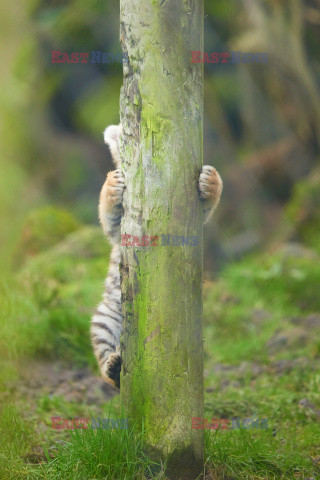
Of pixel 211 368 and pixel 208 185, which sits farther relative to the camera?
pixel 211 368

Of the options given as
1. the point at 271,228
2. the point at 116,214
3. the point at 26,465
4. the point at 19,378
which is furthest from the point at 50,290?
the point at 271,228

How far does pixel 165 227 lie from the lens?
2893 millimetres

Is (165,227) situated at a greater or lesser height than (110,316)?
greater

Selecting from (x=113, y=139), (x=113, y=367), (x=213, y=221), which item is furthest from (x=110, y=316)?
(x=213, y=221)

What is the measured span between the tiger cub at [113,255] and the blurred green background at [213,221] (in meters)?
0.61

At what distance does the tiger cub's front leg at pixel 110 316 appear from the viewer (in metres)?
3.52

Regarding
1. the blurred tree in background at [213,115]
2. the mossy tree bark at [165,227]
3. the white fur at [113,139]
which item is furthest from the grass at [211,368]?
the white fur at [113,139]

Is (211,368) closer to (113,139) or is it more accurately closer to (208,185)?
(113,139)

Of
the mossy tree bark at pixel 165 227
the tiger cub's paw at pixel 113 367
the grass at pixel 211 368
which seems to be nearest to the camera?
the mossy tree bark at pixel 165 227

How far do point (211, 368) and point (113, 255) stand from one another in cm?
169

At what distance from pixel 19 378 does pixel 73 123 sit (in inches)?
290

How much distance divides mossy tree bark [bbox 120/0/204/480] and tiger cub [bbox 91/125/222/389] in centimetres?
17

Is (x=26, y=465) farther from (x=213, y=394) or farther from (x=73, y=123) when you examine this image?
(x=73, y=123)

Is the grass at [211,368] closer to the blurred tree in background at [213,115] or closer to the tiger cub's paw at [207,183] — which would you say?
the tiger cub's paw at [207,183]
